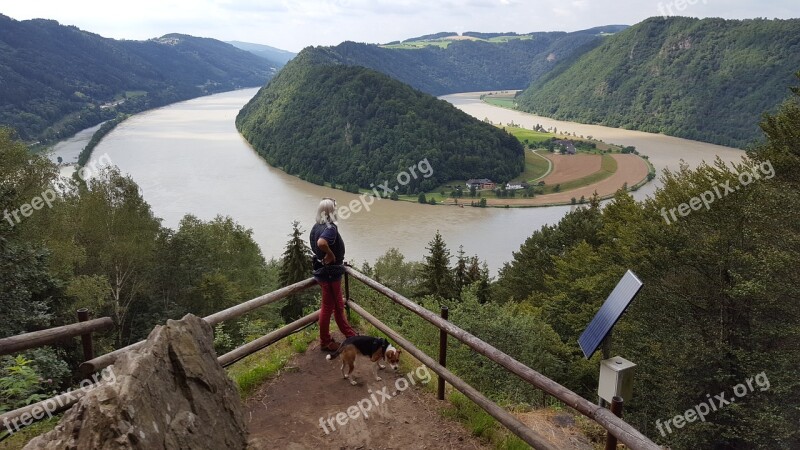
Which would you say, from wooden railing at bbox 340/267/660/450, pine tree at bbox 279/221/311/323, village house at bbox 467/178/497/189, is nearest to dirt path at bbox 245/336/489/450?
wooden railing at bbox 340/267/660/450

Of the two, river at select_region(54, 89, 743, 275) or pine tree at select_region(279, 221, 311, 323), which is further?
river at select_region(54, 89, 743, 275)

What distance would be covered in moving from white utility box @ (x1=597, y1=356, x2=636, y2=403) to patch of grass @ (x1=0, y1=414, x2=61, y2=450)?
467cm

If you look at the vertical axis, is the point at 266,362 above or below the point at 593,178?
above

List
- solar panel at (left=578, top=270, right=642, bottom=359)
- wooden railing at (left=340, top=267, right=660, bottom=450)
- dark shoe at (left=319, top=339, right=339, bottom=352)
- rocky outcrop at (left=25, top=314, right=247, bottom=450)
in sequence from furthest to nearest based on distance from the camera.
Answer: dark shoe at (left=319, top=339, right=339, bottom=352)
solar panel at (left=578, top=270, right=642, bottom=359)
wooden railing at (left=340, top=267, right=660, bottom=450)
rocky outcrop at (left=25, top=314, right=247, bottom=450)

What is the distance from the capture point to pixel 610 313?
3.50 meters

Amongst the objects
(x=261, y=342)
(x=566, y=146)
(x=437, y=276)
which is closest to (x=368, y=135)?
(x=566, y=146)

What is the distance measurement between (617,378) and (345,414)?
2.70 metres

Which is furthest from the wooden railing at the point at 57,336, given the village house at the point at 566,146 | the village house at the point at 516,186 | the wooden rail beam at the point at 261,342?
the village house at the point at 566,146

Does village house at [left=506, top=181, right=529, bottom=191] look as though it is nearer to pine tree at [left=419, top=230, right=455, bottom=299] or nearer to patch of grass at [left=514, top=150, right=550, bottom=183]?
patch of grass at [left=514, top=150, right=550, bottom=183]

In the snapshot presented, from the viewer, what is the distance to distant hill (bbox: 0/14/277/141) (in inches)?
3585

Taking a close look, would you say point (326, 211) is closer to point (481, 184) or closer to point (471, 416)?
point (471, 416)

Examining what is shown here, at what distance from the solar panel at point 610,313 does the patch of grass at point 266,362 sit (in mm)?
3430

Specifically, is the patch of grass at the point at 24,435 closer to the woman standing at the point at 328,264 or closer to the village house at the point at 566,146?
the woman standing at the point at 328,264

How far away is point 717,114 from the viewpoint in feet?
381
